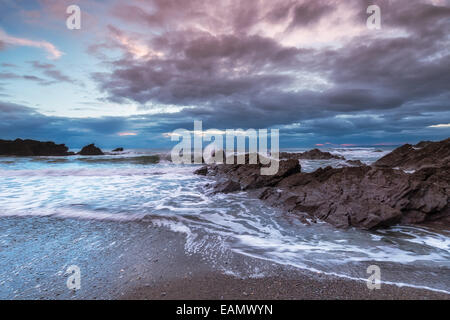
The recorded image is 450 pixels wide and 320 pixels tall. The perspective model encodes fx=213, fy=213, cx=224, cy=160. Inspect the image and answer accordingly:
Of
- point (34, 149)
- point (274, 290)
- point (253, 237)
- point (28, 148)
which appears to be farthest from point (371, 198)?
point (34, 149)

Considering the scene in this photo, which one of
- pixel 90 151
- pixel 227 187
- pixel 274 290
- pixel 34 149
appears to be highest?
pixel 34 149

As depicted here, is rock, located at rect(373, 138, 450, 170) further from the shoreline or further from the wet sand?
the wet sand

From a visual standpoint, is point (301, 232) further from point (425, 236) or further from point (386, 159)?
point (386, 159)

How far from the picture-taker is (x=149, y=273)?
10.5ft

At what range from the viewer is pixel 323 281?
9.84ft

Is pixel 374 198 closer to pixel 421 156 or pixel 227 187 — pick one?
pixel 227 187

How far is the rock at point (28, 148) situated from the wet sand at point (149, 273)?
48.4 meters

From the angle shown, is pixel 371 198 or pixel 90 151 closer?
pixel 371 198

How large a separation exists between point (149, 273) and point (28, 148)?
5249 centimetres

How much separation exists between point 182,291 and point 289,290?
1398 mm

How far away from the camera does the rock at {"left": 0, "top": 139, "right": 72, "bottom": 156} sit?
39875 mm

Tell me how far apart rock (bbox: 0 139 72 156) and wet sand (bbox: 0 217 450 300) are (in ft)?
159

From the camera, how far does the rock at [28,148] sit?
1570 inches
